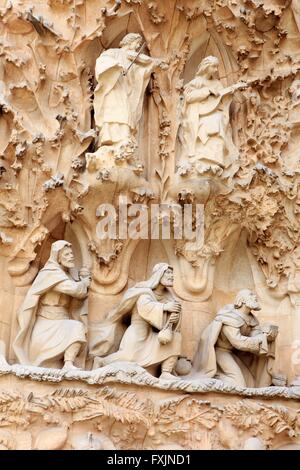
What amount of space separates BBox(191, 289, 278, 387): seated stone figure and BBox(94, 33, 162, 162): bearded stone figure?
1689 mm

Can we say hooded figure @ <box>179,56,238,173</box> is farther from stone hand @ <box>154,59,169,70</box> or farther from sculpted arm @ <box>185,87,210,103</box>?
stone hand @ <box>154,59,169,70</box>

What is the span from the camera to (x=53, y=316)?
9.44 meters

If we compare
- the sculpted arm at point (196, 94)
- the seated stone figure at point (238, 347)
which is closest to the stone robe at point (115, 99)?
the sculpted arm at point (196, 94)

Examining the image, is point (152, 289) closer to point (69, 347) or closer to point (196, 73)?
point (69, 347)

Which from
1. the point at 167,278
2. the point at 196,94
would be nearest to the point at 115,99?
the point at 196,94

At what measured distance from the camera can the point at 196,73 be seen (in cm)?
1045

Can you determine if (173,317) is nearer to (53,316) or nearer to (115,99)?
(53,316)

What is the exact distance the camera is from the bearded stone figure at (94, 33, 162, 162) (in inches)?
386

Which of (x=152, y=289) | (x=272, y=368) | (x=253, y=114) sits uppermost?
(x=253, y=114)

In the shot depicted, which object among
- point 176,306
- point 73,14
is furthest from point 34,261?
point 73,14

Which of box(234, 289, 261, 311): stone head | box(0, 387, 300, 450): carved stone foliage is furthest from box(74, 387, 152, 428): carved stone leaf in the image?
box(234, 289, 261, 311): stone head

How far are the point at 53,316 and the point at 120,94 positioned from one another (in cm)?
206

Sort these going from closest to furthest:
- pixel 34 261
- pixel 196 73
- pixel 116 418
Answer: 1. pixel 116 418
2. pixel 34 261
3. pixel 196 73
